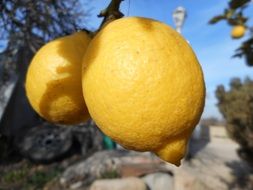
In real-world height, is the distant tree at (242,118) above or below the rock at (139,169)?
above

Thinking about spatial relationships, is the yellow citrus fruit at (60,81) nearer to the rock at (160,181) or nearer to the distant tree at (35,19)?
the distant tree at (35,19)

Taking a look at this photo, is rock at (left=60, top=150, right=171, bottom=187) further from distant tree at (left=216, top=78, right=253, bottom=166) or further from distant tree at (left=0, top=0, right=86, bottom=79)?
distant tree at (left=0, top=0, right=86, bottom=79)

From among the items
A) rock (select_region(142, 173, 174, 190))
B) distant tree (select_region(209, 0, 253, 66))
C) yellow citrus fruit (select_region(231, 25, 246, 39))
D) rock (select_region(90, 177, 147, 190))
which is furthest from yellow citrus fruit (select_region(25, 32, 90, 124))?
rock (select_region(142, 173, 174, 190))

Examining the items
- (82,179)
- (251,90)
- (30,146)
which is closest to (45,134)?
(30,146)

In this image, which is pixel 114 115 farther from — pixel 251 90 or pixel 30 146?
pixel 30 146

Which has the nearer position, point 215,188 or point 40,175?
point 215,188

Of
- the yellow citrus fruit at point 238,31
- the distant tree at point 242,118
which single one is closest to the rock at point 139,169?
the distant tree at point 242,118
